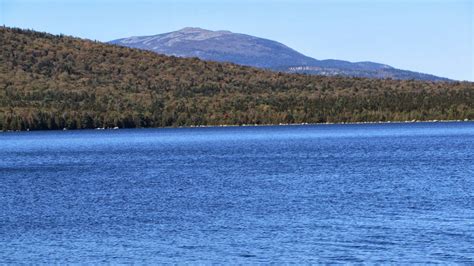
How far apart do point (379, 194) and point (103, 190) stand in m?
16.9

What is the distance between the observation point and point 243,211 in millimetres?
50562

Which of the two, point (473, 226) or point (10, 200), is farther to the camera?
point (10, 200)

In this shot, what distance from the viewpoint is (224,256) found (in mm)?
37719

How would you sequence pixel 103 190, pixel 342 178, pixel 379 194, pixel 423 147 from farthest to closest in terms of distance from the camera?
pixel 423 147
pixel 342 178
pixel 103 190
pixel 379 194

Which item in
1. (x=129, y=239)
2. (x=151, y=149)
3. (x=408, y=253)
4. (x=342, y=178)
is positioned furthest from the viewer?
(x=151, y=149)

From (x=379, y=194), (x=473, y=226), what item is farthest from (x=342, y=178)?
(x=473, y=226)

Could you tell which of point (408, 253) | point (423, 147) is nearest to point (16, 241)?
point (408, 253)

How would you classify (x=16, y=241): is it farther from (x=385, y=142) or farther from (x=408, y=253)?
(x=385, y=142)

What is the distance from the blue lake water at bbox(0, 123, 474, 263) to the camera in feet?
126

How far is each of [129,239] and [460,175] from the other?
3224 cm

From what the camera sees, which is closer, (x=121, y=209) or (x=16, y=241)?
(x=16, y=241)

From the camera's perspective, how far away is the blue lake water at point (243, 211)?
126 feet

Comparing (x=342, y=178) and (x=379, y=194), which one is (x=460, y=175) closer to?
(x=342, y=178)

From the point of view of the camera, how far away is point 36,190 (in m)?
65.9
